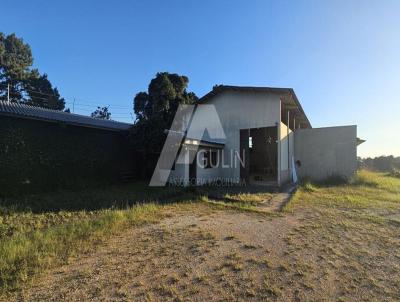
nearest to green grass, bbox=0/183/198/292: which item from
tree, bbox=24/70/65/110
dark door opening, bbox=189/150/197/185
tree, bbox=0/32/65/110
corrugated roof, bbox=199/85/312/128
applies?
dark door opening, bbox=189/150/197/185

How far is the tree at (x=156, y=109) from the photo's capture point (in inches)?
464

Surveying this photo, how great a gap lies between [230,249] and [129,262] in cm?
176

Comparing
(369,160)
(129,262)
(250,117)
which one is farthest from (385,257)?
(369,160)

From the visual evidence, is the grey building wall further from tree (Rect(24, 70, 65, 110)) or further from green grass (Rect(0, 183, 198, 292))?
tree (Rect(24, 70, 65, 110))

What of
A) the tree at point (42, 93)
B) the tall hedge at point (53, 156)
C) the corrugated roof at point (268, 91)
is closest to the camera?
the tall hedge at point (53, 156)

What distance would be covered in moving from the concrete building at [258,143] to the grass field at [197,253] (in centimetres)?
489

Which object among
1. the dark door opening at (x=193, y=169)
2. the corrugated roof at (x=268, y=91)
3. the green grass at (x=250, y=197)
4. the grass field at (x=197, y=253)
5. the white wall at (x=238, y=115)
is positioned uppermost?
the corrugated roof at (x=268, y=91)

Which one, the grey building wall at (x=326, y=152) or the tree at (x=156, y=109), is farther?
the grey building wall at (x=326, y=152)

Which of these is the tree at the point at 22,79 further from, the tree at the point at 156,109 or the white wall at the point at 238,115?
the white wall at the point at 238,115

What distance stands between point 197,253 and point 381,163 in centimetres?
3594

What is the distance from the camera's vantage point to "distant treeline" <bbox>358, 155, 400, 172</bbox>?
29125 millimetres

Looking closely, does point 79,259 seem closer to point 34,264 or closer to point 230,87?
point 34,264

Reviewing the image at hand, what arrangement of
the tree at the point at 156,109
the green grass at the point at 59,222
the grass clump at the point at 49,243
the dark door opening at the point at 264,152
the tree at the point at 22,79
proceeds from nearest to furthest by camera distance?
the grass clump at the point at 49,243 < the green grass at the point at 59,222 < the tree at the point at 156,109 < the dark door opening at the point at 264,152 < the tree at the point at 22,79

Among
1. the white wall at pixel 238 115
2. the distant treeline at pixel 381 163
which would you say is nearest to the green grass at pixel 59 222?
the white wall at pixel 238 115
